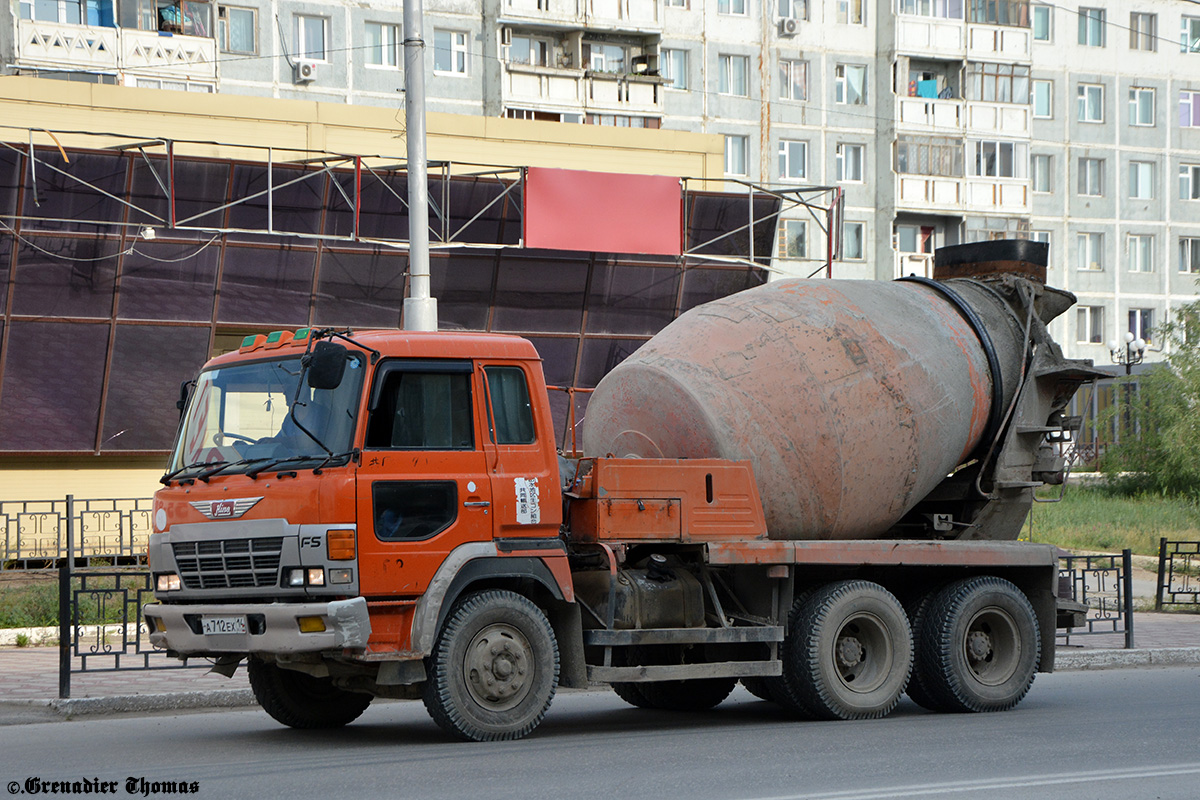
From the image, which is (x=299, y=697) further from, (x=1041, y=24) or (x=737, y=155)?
(x=1041, y=24)

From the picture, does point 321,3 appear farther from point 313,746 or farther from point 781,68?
point 313,746

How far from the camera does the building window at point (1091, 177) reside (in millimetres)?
53500

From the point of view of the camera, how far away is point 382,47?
40500 millimetres

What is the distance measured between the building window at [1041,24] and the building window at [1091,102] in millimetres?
2208

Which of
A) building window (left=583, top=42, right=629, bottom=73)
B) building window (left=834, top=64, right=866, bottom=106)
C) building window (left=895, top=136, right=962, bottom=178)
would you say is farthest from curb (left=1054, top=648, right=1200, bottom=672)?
building window (left=834, top=64, right=866, bottom=106)

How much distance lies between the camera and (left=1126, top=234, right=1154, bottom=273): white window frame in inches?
2138

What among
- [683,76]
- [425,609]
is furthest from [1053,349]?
[683,76]

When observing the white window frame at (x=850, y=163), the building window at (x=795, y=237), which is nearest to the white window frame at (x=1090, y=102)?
the white window frame at (x=850, y=163)

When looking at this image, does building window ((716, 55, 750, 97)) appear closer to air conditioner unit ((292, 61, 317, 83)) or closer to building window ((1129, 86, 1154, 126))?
air conditioner unit ((292, 61, 317, 83))

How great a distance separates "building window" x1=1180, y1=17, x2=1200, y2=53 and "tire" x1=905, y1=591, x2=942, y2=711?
48965 millimetres

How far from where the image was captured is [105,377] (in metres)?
22.5

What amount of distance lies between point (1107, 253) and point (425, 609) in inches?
1929

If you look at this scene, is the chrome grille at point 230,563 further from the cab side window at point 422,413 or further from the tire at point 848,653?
the tire at point 848,653

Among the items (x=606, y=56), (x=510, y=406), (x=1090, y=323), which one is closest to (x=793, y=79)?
(x=606, y=56)
